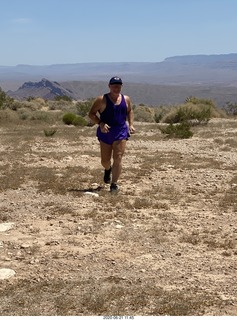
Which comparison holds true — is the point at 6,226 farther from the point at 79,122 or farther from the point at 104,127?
the point at 79,122

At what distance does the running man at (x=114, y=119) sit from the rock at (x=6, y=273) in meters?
3.30

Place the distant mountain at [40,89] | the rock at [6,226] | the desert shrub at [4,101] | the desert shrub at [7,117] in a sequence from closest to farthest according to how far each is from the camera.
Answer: the rock at [6,226] < the desert shrub at [7,117] < the desert shrub at [4,101] < the distant mountain at [40,89]

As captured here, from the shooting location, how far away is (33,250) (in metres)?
5.34

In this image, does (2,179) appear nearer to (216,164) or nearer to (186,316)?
(216,164)

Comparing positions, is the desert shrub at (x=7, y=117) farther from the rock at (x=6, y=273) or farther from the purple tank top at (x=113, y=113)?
the rock at (x=6, y=273)

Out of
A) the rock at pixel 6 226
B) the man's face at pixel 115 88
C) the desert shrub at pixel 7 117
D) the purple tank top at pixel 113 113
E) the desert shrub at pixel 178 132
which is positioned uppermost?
the man's face at pixel 115 88

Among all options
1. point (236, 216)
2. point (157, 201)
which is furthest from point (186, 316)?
point (157, 201)

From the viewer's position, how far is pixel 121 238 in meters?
5.74

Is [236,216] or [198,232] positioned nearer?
[198,232]

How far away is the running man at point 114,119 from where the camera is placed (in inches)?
302

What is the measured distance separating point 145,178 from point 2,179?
8.26 feet

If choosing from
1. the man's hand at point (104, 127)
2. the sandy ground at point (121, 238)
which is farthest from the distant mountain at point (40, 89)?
the man's hand at point (104, 127)

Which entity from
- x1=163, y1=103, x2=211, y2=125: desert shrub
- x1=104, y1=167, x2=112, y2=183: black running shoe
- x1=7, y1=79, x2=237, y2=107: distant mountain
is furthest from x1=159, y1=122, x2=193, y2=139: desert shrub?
x1=7, y1=79, x2=237, y2=107: distant mountain

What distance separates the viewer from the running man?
25.2 ft
